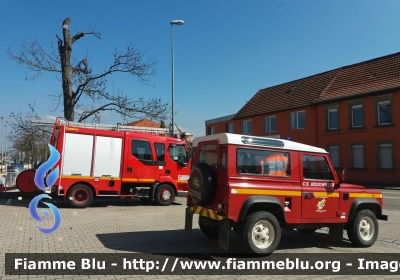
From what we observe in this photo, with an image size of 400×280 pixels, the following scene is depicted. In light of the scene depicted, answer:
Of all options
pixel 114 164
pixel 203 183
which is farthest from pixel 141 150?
pixel 203 183

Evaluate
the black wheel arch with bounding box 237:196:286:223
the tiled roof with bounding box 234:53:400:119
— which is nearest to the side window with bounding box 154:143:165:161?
the black wheel arch with bounding box 237:196:286:223

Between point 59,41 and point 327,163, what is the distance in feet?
49.3

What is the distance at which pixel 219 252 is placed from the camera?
6.74 metres

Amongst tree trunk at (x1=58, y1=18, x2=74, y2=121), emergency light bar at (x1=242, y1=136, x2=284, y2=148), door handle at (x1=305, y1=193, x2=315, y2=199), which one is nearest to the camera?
emergency light bar at (x1=242, y1=136, x2=284, y2=148)

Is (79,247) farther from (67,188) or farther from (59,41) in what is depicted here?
(59,41)

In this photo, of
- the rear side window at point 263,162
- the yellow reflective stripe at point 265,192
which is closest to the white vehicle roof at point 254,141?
the rear side window at point 263,162

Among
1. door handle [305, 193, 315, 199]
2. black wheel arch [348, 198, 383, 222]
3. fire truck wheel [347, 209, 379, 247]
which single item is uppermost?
door handle [305, 193, 315, 199]

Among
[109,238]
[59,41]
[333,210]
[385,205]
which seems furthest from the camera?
[59,41]

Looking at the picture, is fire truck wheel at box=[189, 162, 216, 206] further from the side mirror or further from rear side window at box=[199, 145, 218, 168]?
the side mirror

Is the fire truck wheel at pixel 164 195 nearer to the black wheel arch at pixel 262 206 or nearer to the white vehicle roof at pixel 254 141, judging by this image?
the white vehicle roof at pixel 254 141

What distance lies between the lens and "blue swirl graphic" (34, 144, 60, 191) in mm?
9484

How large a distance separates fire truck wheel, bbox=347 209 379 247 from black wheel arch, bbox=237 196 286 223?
180 centimetres

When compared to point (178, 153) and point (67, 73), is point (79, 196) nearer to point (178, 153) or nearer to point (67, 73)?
point (178, 153)

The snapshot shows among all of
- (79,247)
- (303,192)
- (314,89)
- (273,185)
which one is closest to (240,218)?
(273,185)
